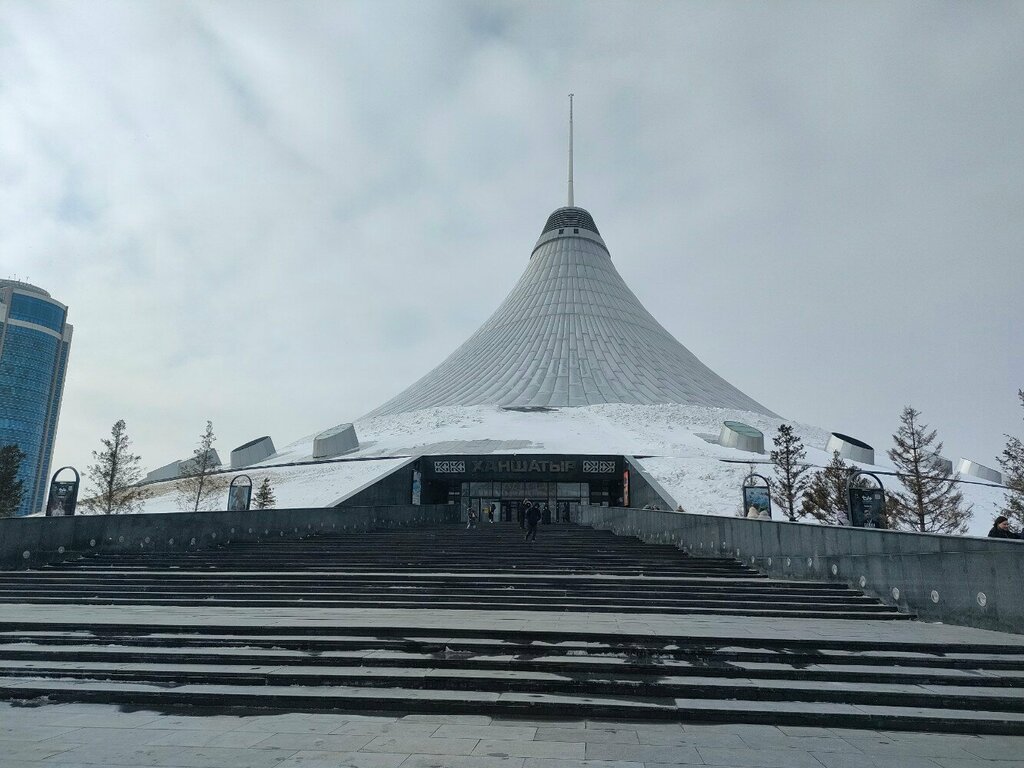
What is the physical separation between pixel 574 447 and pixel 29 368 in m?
68.1

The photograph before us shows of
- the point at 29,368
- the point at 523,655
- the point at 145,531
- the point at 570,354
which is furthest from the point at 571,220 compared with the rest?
the point at 29,368

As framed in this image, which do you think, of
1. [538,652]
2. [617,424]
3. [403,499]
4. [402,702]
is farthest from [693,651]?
[617,424]

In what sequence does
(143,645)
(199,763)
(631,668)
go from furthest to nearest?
(143,645) → (631,668) → (199,763)

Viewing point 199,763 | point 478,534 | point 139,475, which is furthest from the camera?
point 139,475

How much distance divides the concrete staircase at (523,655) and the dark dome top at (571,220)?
38259mm

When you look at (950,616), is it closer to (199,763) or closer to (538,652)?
(538,652)

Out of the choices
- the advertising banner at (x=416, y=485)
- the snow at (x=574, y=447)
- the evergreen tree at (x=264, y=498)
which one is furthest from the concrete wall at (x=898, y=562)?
the evergreen tree at (x=264, y=498)

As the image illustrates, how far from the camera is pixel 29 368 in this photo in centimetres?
6750

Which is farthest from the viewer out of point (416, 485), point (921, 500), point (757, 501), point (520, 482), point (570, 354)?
point (570, 354)

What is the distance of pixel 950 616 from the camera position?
5613mm

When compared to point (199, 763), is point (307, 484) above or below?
above

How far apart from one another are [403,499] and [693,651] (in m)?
17.4

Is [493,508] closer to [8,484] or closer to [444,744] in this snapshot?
[8,484]

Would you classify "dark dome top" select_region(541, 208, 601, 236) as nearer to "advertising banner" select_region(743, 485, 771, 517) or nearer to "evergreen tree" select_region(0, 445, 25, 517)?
"evergreen tree" select_region(0, 445, 25, 517)
